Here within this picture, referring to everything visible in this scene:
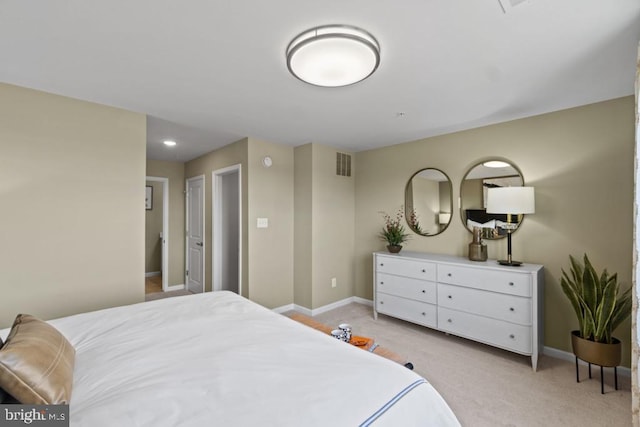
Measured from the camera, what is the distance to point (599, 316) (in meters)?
2.26

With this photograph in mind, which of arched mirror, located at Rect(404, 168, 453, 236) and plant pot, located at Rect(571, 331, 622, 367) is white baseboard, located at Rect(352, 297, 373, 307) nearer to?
arched mirror, located at Rect(404, 168, 453, 236)

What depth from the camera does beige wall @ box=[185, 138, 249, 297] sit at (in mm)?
3811

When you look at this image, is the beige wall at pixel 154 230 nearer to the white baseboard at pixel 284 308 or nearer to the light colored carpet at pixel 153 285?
the light colored carpet at pixel 153 285

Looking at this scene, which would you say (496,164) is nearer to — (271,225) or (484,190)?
(484,190)

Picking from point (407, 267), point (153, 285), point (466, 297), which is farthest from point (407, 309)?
point (153, 285)

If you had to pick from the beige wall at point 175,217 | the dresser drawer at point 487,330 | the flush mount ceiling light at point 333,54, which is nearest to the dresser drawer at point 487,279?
the dresser drawer at point 487,330

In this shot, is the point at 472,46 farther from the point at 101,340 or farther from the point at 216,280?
the point at 216,280

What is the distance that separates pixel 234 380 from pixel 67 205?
2.33 m

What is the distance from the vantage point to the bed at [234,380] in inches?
38.2

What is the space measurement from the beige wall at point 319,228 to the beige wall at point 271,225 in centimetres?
13

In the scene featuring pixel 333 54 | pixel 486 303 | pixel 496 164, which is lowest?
pixel 486 303

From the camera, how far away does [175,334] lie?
1.58 meters

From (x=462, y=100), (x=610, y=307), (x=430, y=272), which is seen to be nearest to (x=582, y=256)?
(x=610, y=307)

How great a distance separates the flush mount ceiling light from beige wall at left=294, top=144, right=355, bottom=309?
219cm
